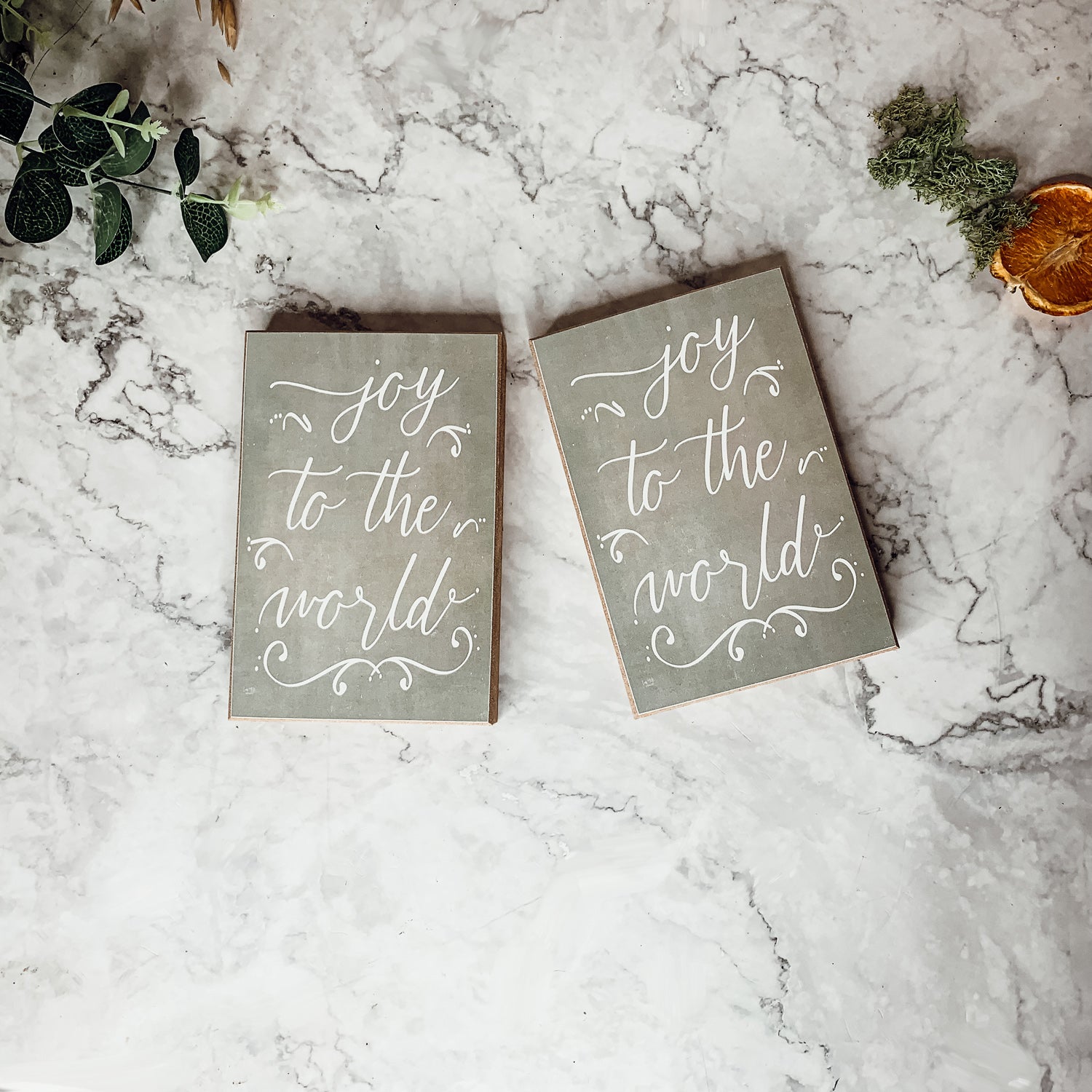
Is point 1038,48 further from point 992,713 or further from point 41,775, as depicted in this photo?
point 41,775

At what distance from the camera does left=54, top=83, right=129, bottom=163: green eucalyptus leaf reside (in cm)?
94

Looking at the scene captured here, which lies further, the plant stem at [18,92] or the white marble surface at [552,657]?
the white marble surface at [552,657]

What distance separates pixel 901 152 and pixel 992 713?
2.55 ft

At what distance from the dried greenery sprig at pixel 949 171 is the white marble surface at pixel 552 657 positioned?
0.10 ft

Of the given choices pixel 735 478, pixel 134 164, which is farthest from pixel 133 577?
pixel 735 478

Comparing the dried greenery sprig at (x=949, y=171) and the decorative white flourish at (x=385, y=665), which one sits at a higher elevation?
the dried greenery sprig at (x=949, y=171)

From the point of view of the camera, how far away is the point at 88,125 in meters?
0.95

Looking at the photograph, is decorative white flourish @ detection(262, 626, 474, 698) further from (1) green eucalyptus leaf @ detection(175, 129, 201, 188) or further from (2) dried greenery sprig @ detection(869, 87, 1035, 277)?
(2) dried greenery sprig @ detection(869, 87, 1035, 277)

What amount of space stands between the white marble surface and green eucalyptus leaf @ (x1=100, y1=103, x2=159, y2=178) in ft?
0.24

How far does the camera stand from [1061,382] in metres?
1.03

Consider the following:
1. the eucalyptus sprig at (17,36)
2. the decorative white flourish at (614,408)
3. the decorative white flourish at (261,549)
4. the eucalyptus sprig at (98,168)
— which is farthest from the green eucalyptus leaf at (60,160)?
the decorative white flourish at (614,408)

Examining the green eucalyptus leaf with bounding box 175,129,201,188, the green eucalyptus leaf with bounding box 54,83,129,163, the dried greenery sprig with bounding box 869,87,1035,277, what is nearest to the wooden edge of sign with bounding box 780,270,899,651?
the dried greenery sprig with bounding box 869,87,1035,277

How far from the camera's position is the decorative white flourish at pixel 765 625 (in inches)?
38.8

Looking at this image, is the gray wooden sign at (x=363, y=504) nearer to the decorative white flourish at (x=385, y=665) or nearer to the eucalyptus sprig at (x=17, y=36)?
the decorative white flourish at (x=385, y=665)
